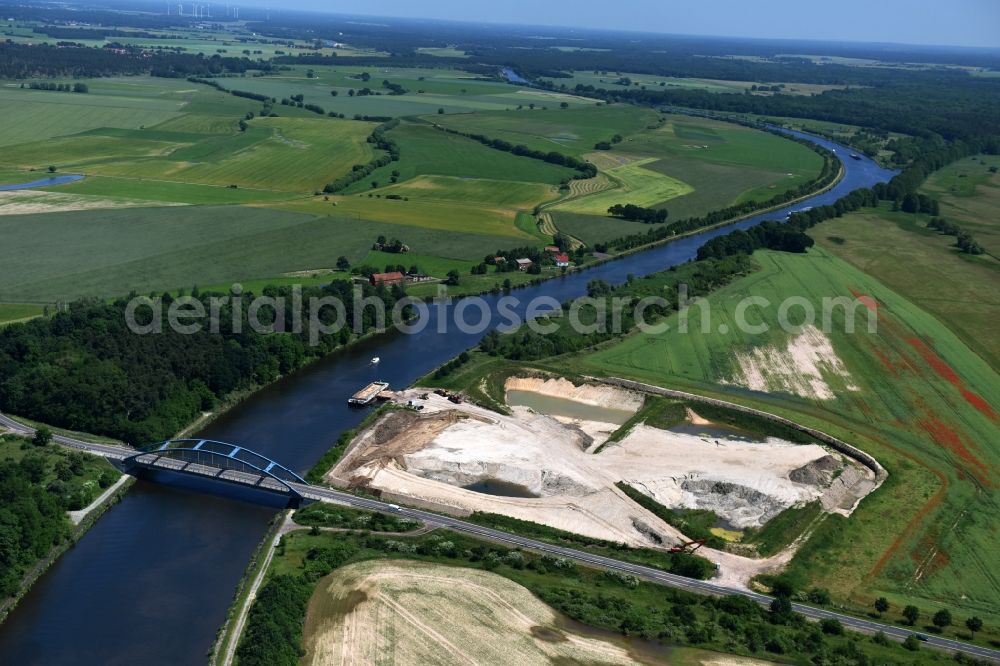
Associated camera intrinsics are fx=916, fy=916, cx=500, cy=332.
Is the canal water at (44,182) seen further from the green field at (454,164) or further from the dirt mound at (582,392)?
the dirt mound at (582,392)

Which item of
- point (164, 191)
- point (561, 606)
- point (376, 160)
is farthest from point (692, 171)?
point (561, 606)

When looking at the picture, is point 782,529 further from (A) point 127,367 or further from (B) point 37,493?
(A) point 127,367

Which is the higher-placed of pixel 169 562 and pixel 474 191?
pixel 474 191

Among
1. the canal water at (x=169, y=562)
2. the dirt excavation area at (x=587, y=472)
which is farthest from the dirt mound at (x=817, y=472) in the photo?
the canal water at (x=169, y=562)

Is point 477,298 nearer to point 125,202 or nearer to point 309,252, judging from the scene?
point 309,252

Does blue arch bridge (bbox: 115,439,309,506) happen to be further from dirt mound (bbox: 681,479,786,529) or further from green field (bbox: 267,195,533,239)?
green field (bbox: 267,195,533,239)

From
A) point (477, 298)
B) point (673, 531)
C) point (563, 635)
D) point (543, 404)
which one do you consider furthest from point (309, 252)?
point (563, 635)
